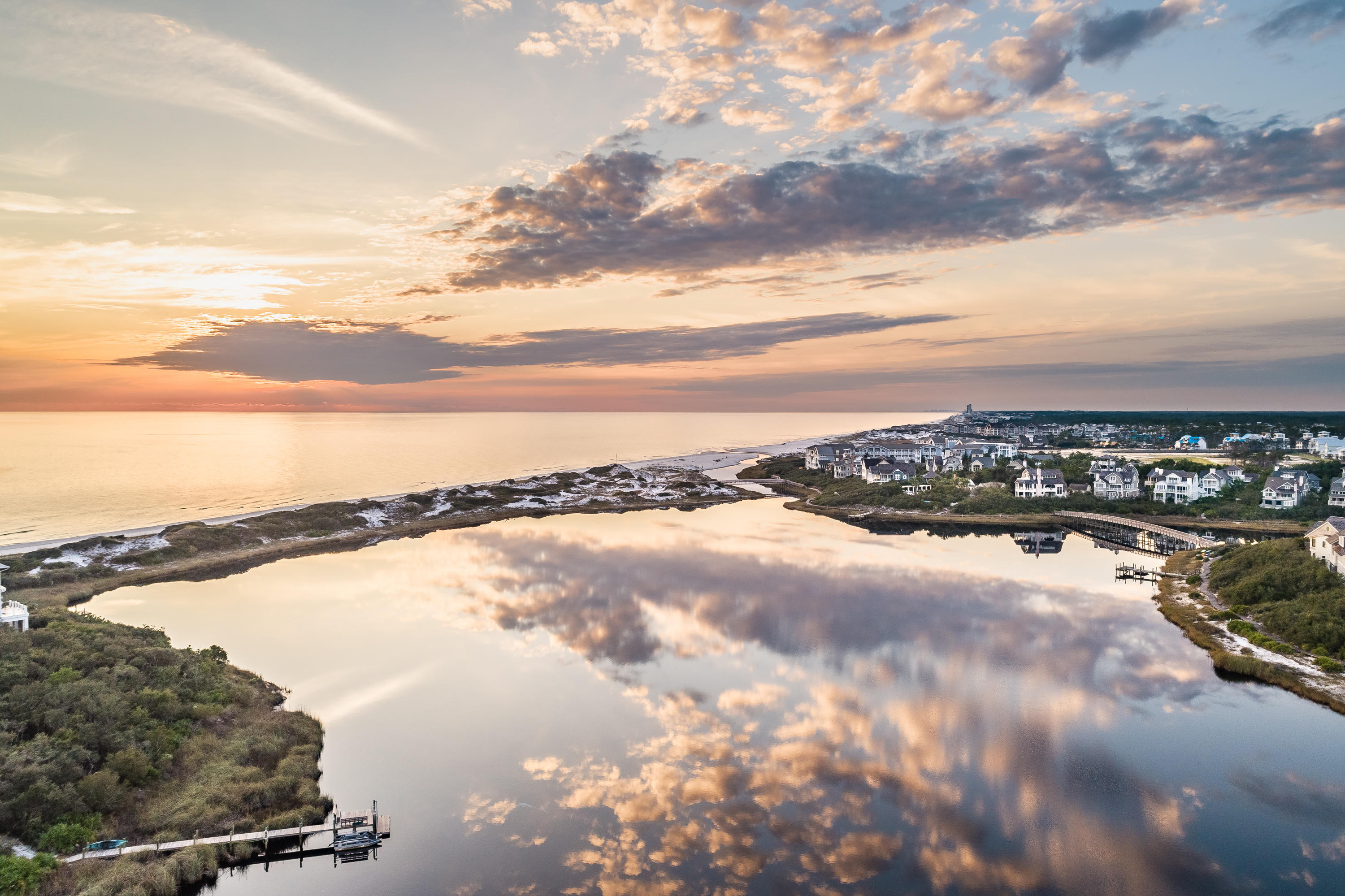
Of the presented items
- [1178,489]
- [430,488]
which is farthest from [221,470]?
[1178,489]

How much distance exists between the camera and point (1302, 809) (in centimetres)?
1745

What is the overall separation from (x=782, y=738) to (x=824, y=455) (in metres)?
83.4

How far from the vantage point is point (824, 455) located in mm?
101688

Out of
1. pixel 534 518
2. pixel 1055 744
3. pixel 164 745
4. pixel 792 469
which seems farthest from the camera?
pixel 792 469

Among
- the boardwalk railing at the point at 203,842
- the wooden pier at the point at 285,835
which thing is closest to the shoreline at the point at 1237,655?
the wooden pier at the point at 285,835

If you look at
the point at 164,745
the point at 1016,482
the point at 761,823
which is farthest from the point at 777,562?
the point at 1016,482

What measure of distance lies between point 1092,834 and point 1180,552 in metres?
41.6

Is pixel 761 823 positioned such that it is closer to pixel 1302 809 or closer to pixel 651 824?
pixel 651 824

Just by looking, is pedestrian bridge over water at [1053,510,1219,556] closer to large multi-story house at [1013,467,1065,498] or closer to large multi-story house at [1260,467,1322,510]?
large multi-story house at [1013,467,1065,498]

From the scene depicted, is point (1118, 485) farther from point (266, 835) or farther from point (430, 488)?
point (430, 488)

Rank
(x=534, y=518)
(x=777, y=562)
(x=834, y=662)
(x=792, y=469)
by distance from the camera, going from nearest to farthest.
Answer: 1. (x=834, y=662)
2. (x=777, y=562)
3. (x=534, y=518)
4. (x=792, y=469)

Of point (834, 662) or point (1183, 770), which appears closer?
point (1183, 770)

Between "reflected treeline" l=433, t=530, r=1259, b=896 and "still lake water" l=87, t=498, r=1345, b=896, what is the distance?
9 centimetres

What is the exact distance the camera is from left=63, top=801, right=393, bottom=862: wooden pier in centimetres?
1494
